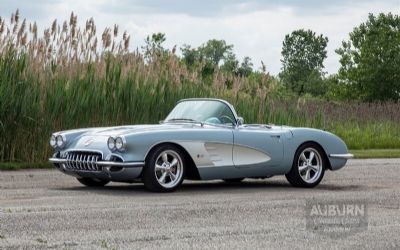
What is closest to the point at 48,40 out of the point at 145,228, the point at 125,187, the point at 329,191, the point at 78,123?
the point at 78,123

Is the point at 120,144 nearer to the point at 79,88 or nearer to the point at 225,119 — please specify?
the point at 225,119

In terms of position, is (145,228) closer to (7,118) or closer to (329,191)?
(329,191)

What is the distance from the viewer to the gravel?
792 cm

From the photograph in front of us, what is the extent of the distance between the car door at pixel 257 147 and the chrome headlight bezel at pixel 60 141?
2.33 metres

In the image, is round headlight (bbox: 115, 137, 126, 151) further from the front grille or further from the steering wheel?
the steering wheel

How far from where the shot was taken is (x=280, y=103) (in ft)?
77.4

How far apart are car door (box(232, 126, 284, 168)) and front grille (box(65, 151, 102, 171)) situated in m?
2.02

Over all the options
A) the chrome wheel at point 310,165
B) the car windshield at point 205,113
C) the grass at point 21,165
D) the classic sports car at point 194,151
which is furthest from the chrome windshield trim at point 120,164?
the grass at point 21,165

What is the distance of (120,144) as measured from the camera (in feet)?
39.0

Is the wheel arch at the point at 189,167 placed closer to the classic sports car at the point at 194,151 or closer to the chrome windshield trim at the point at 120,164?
the classic sports car at the point at 194,151

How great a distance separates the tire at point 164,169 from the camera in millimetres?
11992

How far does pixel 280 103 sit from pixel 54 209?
1401cm

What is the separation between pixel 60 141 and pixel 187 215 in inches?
141

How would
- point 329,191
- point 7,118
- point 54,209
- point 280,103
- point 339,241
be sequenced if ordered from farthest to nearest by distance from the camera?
point 280,103 < point 7,118 < point 329,191 < point 54,209 < point 339,241
